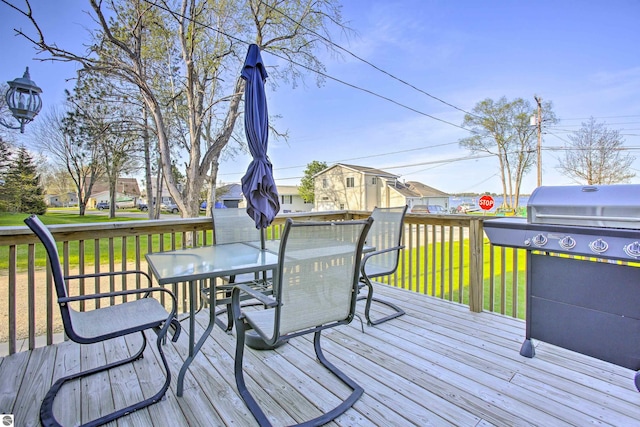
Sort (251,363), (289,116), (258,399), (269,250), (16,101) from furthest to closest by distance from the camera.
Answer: (289,116) → (16,101) → (269,250) → (251,363) → (258,399)

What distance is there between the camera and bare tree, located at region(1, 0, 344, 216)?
827cm

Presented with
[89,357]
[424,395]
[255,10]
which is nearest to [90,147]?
[255,10]

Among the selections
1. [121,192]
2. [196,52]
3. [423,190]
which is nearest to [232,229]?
[196,52]

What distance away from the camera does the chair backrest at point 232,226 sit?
2900mm

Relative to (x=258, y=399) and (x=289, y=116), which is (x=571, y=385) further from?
(x=289, y=116)

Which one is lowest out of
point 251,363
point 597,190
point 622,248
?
point 251,363

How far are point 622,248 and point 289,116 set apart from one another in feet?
36.4

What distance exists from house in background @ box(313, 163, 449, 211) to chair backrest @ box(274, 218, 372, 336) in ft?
56.2

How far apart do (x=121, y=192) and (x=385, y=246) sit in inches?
409

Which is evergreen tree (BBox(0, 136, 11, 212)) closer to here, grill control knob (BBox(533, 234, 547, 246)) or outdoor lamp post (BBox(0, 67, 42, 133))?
outdoor lamp post (BBox(0, 67, 42, 133))

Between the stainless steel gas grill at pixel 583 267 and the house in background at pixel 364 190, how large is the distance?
16584mm

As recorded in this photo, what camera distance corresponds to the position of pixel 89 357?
2.20 meters

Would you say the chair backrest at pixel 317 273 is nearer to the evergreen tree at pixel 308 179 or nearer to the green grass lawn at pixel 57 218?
the green grass lawn at pixel 57 218

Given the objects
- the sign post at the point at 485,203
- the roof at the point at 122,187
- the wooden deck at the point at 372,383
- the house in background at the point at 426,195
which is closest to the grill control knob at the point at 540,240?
the wooden deck at the point at 372,383
